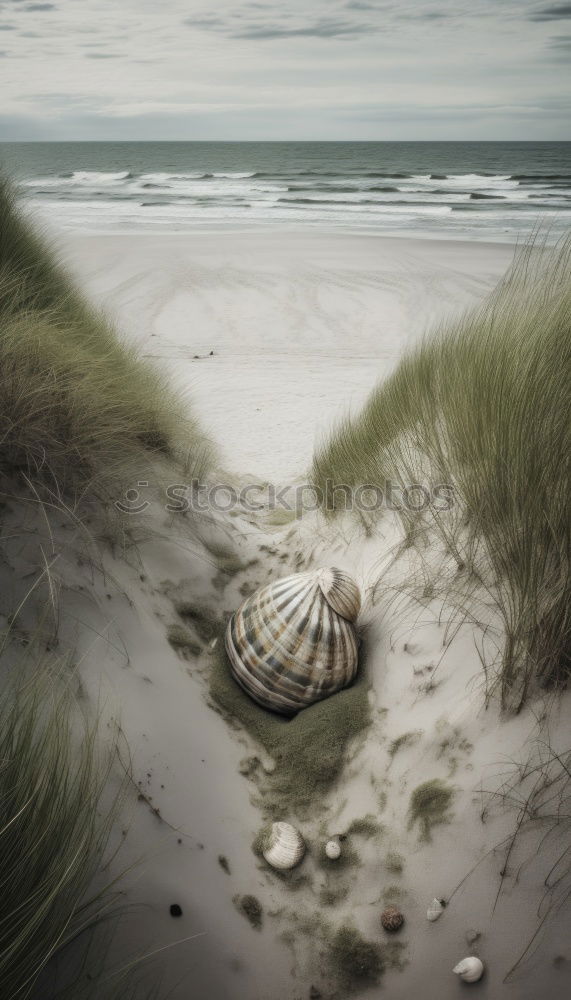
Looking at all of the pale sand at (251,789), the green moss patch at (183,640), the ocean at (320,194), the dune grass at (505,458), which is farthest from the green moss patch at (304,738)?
the ocean at (320,194)

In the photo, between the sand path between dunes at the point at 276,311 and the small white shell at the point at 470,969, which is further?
the sand path between dunes at the point at 276,311

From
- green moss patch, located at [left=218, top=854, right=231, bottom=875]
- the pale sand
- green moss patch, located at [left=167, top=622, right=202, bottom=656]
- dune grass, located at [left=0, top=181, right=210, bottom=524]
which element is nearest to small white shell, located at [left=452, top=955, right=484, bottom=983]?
the pale sand

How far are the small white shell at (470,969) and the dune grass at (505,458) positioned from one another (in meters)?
0.51

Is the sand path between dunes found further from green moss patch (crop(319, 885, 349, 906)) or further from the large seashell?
green moss patch (crop(319, 885, 349, 906))

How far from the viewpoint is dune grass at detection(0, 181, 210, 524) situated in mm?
2029

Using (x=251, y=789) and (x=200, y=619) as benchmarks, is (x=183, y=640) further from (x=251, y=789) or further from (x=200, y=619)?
(x=251, y=789)

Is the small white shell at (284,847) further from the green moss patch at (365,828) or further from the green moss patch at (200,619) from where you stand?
the green moss patch at (200,619)

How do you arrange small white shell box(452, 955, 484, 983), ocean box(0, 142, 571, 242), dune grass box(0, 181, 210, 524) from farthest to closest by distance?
ocean box(0, 142, 571, 242)
dune grass box(0, 181, 210, 524)
small white shell box(452, 955, 484, 983)

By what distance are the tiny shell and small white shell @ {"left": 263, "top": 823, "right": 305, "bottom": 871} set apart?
241 mm

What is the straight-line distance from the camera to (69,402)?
219 centimetres

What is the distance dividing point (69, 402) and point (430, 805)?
165 centimetres

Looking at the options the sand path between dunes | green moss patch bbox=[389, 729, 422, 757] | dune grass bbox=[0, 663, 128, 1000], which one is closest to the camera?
dune grass bbox=[0, 663, 128, 1000]

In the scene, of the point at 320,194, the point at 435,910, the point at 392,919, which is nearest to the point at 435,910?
the point at 435,910

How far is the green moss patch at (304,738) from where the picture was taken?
1.71m
